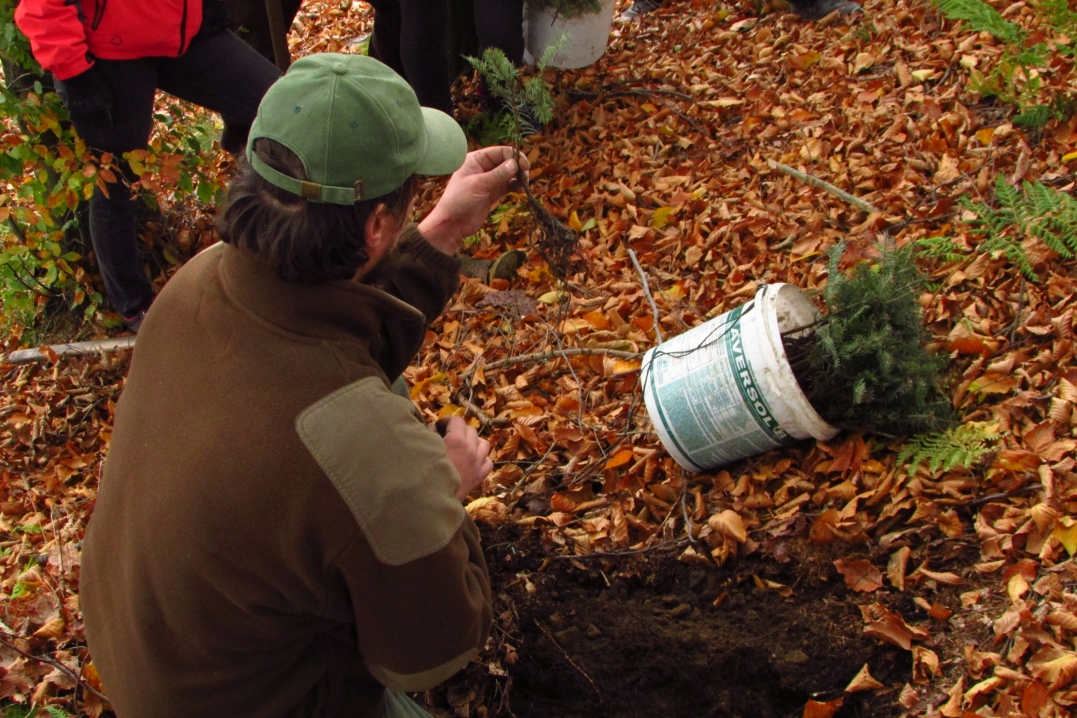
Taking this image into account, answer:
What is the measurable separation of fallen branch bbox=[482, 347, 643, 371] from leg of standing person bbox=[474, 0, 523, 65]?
196 centimetres

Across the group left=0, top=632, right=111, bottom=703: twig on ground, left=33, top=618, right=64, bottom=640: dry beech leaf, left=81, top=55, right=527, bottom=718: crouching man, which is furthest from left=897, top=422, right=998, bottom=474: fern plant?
left=33, top=618, right=64, bottom=640: dry beech leaf

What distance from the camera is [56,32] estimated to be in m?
3.20

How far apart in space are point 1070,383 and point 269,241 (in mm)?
2419

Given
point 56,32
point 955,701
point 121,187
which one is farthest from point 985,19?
point 121,187

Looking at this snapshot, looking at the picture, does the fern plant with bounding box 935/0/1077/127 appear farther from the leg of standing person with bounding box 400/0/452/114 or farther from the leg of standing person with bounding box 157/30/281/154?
the leg of standing person with bounding box 157/30/281/154

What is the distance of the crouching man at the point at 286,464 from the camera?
1.51 m

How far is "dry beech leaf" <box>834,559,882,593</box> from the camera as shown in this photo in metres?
2.46

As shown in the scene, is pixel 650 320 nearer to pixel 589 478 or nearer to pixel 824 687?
pixel 589 478

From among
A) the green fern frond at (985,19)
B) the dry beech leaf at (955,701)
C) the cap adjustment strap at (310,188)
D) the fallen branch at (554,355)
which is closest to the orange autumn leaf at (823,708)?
the dry beech leaf at (955,701)

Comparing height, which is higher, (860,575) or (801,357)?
(801,357)

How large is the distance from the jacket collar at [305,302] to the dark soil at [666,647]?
1344mm

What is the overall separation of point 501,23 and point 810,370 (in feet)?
9.81

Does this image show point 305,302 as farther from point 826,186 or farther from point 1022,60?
point 1022,60

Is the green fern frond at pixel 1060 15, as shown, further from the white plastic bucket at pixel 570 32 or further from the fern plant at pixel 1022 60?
the white plastic bucket at pixel 570 32
